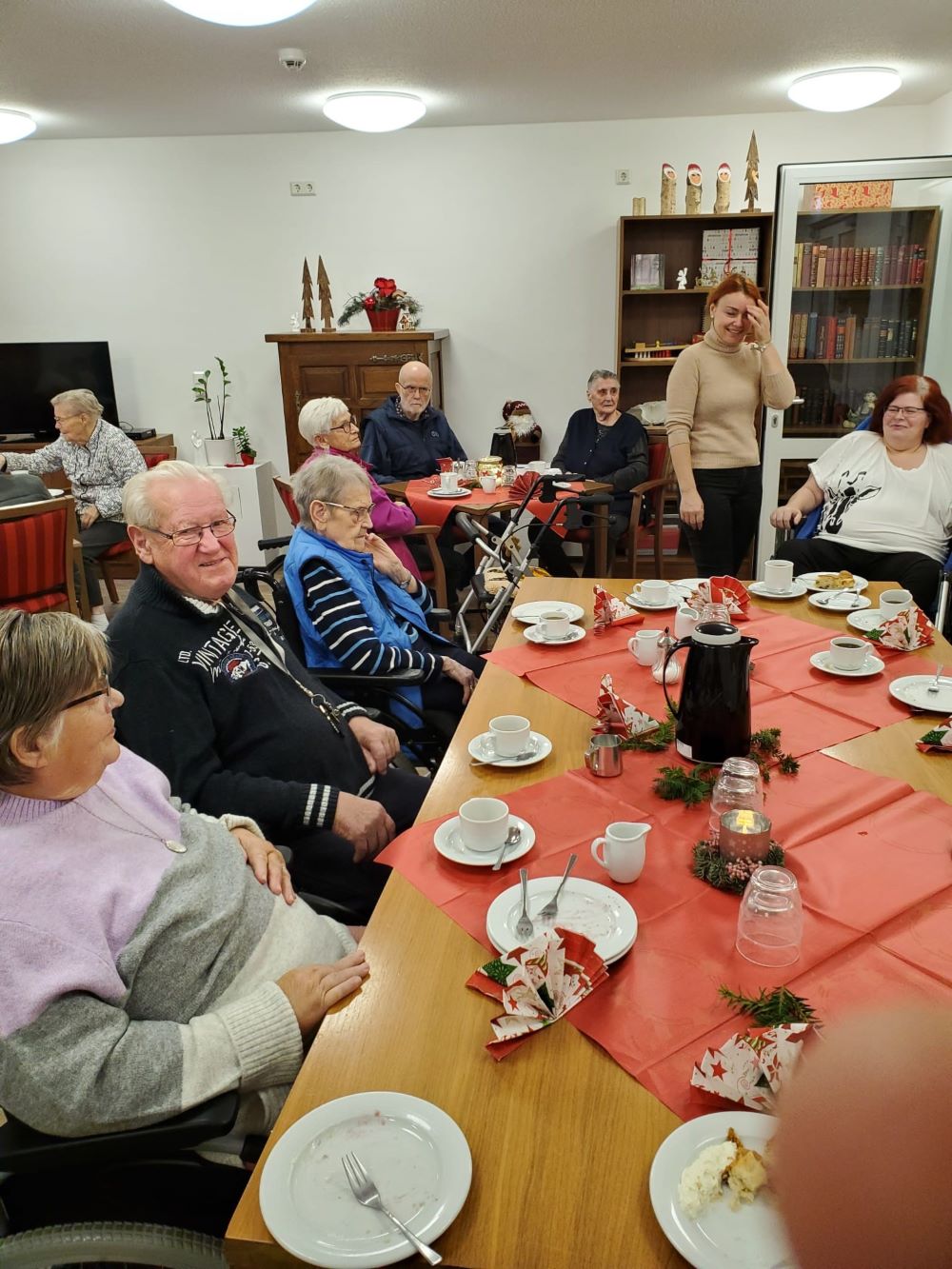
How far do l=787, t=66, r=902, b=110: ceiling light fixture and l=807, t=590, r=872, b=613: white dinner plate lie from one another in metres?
3.23

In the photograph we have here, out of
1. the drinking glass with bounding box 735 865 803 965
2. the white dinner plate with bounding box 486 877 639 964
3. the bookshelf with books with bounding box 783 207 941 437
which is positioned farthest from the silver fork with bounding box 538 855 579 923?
the bookshelf with books with bounding box 783 207 941 437

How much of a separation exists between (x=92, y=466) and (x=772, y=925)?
4.77 meters

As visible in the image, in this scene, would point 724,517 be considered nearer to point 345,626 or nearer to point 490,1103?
point 345,626

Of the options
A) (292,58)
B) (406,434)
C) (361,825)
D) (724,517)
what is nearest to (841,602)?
(724,517)

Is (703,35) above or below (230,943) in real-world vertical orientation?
above

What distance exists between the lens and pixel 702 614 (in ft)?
6.99

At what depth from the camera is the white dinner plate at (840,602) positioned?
236cm

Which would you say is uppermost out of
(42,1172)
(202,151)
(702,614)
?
(202,151)

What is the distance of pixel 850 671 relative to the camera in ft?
6.24

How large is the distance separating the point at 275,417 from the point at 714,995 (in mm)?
5875

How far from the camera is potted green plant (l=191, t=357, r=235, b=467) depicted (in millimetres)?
5883

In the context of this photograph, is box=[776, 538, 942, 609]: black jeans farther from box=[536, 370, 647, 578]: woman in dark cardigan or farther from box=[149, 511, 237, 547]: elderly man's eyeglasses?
box=[149, 511, 237, 547]: elderly man's eyeglasses

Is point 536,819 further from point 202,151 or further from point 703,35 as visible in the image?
point 202,151

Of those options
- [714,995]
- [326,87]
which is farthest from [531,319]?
[714,995]
